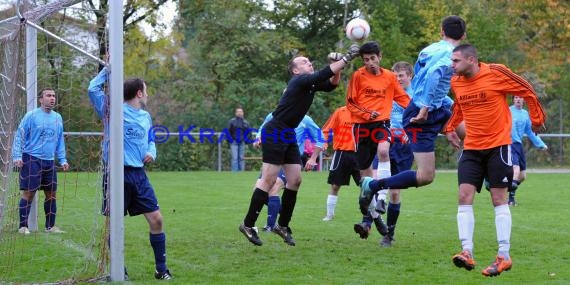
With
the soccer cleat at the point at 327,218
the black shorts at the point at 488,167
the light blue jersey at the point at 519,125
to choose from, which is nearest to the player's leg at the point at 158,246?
the black shorts at the point at 488,167

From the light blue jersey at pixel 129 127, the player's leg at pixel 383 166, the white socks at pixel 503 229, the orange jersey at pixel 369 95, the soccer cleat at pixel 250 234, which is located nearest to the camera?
the white socks at pixel 503 229

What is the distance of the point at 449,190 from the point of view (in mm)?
17578

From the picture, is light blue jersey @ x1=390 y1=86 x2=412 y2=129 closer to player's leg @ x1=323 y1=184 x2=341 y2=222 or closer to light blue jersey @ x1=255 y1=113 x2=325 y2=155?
light blue jersey @ x1=255 y1=113 x2=325 y2=155

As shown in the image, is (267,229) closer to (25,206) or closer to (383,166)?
(383,166)

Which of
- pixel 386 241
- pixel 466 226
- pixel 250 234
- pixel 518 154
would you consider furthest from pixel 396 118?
pixel 466 226

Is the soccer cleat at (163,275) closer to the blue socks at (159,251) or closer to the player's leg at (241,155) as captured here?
the blue socks at (159,251)

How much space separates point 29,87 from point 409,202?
730 centimetres

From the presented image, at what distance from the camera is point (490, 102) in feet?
22.0

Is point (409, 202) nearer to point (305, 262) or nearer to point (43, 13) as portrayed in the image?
point (305, 262)

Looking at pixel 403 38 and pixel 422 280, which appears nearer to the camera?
pixel 422 280

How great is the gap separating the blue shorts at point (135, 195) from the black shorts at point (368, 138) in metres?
3.05

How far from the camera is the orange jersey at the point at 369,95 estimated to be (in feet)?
30.0

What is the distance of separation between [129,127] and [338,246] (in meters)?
2.99

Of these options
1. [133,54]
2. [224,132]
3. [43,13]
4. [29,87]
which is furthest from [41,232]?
[133,54]
